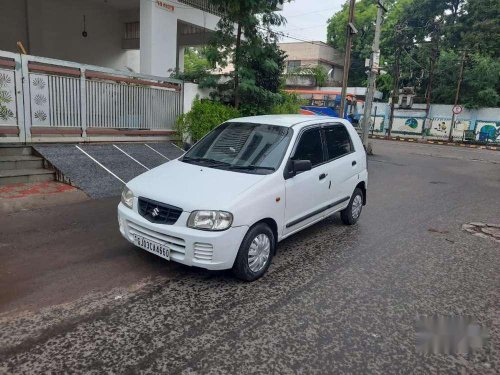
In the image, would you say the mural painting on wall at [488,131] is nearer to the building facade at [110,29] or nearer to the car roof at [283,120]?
the building facade at [110,29]

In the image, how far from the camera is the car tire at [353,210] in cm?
628

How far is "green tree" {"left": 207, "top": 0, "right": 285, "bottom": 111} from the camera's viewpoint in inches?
404

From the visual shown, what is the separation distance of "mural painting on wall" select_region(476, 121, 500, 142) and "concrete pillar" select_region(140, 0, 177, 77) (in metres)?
27.6

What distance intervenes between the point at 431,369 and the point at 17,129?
8.20 m

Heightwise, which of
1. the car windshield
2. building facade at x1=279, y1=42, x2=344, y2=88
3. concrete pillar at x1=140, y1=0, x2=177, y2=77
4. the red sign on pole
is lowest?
the car windshield

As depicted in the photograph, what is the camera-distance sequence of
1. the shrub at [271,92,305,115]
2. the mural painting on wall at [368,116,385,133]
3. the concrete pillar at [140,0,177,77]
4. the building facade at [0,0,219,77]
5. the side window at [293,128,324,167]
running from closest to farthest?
the side window at [293,128,324,167], the concrete pillar at [140,0,177,77], the building facade at [0,0,219,77], the shrub at [271,92,305,115], the mural painting on wall at [368,116,385,133]

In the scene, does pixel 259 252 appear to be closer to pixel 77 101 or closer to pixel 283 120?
pixel 283 120

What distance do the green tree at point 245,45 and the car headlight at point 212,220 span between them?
779 centimetres

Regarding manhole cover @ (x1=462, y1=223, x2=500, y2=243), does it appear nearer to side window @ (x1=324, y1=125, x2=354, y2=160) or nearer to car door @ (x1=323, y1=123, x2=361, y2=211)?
car door @ (x1=323, y1=123, x2=361, y2=211)

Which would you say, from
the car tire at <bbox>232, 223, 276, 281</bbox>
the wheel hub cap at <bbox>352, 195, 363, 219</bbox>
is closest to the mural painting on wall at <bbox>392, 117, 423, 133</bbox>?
the wheel hub cap at <bbox>352, 195, 363, 219</bbox>

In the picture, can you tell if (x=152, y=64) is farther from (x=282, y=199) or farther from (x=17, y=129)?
(x=282, y=199)

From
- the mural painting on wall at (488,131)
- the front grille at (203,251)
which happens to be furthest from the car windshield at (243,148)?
the mural painting on wall at (488,131)

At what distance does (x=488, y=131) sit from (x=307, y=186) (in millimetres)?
31489

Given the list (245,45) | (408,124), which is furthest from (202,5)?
(408,124)
